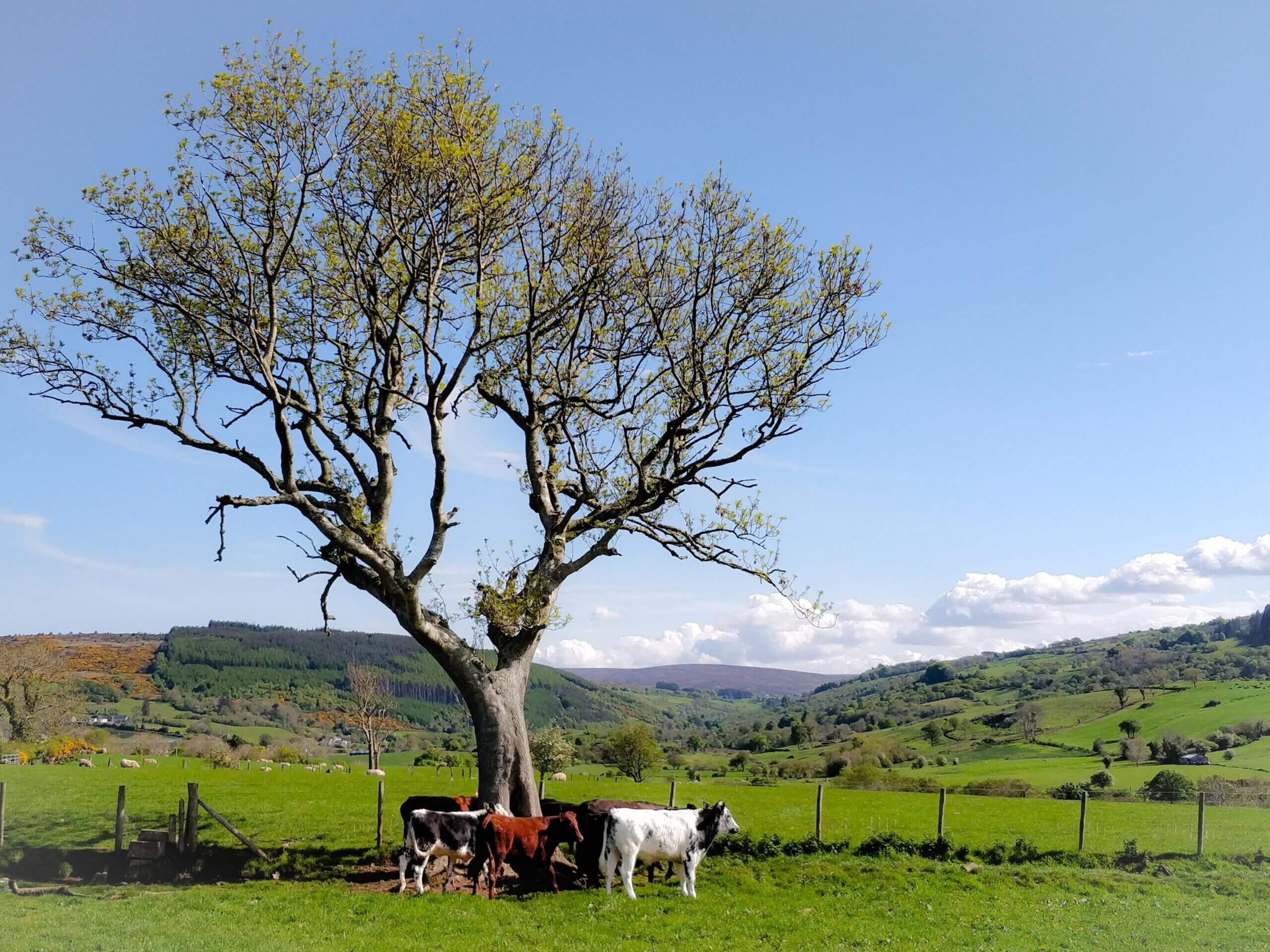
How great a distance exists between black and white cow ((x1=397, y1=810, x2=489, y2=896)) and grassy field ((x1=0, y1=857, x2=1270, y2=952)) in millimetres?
836

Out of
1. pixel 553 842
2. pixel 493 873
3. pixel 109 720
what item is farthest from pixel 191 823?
pixel 109 720

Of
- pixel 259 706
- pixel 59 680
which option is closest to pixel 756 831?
pixel 59 680

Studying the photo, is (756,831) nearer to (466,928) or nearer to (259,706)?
(466,928)

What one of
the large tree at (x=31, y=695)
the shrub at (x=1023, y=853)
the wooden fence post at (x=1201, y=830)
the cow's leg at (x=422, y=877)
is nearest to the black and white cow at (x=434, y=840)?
the cow's leg at (x=422, y=877)

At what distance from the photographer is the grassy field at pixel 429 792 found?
25562 millimetres

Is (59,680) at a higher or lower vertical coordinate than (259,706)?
higher

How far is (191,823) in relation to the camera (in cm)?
2061

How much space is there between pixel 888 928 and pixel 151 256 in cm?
1966

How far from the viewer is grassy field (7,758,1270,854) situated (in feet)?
83.9

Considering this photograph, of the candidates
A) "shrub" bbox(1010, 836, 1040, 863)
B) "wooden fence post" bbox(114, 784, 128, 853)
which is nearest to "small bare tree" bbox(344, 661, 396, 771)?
"wooden fence post" bbox(114, 784, 128, 853)

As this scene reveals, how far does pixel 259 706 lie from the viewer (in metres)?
182

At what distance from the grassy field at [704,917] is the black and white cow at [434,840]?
0.84 metres

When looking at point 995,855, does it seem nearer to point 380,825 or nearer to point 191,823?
point 380,825

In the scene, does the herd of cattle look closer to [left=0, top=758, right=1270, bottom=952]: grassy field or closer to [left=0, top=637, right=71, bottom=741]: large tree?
[left=0, top=758, right=1270, bottom=952]: grassy field
